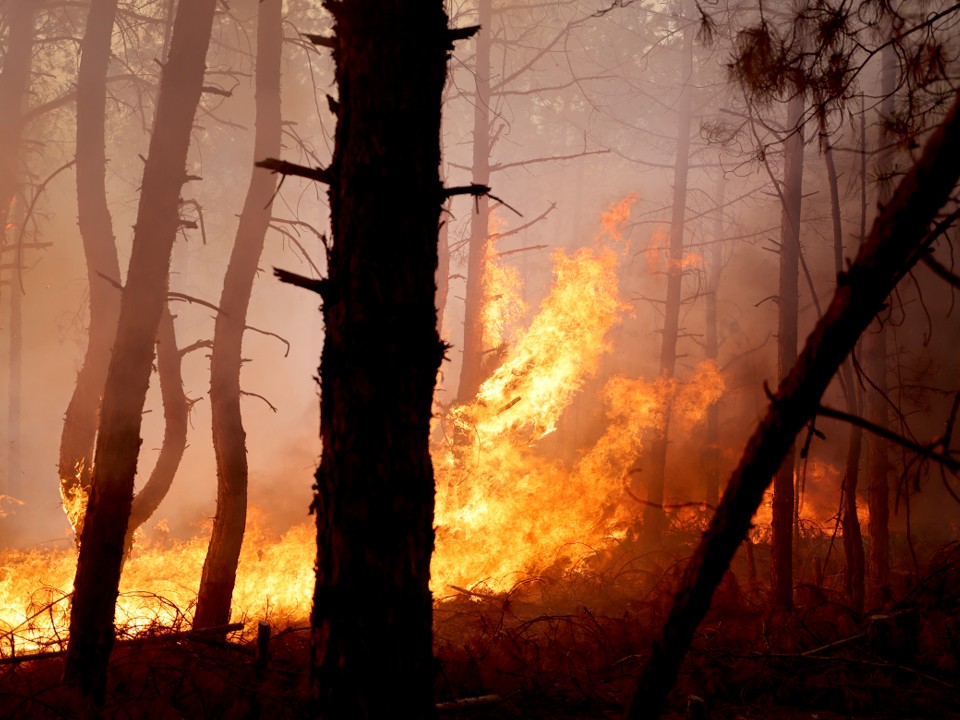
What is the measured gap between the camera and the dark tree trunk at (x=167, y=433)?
8492 mm

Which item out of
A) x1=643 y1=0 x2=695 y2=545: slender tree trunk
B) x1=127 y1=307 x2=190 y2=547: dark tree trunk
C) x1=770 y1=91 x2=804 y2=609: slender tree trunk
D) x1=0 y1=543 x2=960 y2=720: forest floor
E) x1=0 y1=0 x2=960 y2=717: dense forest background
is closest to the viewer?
x1=0 y1=543 x2=960 y2=720: forest floor

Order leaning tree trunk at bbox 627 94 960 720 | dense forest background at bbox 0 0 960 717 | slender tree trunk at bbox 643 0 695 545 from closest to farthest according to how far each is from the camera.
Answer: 1. leaning tree trunk at bbox 627 94 960 720
2. dense forest background at bbox 0 0 960 717
3. slender tree trunk at bbox 643 0 695 545

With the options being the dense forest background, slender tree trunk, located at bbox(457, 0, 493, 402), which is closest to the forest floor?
the dense forest background

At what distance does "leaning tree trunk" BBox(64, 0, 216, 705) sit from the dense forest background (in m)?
0.05

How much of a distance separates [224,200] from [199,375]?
1250cm

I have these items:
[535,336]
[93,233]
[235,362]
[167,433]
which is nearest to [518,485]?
[535,336]

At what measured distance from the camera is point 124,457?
5.31 m

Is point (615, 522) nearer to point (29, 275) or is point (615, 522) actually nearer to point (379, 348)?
point (379, 348)

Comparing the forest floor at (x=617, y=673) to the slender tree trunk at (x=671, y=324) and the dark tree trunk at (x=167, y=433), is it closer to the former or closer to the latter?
the dark tree trunk at (x=167, y=433)

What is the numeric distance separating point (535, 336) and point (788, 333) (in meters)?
4.94

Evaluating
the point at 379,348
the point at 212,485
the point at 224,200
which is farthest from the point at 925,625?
the point at 224,200

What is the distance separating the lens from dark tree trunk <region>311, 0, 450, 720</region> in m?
2.71

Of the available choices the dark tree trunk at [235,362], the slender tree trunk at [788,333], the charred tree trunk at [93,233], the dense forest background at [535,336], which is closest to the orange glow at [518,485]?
the dense forest background at [535,336]

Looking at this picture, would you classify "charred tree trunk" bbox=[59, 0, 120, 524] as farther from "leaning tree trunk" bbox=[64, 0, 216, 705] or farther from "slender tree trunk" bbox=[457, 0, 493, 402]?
"slender tree trunk" bbox=[457, 0, 493, 402]
